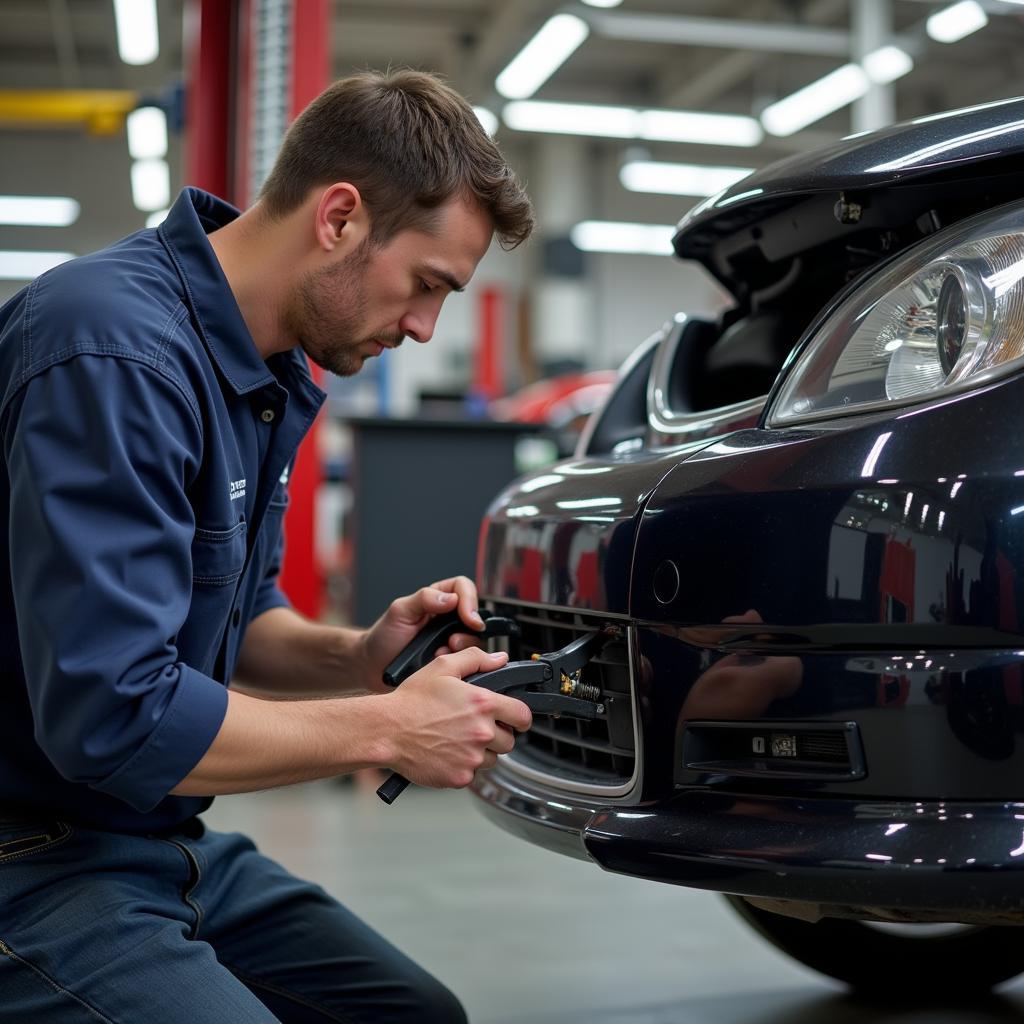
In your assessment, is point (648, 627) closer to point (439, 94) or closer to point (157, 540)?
point (157, 540)

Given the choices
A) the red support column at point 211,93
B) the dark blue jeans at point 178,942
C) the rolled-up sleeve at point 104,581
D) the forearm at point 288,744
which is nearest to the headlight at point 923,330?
the forearm at point 288,744

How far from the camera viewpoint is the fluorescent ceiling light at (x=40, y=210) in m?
16.4

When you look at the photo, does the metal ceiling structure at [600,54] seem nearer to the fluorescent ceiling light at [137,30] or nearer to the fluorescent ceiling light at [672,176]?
the fluorescent ceiling light at [137,30]

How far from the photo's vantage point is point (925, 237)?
4.30 ft

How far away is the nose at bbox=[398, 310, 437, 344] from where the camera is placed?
1.42 m

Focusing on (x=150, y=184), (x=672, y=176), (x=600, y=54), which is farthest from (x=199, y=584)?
(x=150, y=184)

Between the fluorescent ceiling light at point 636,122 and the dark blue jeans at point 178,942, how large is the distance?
35.6 feet

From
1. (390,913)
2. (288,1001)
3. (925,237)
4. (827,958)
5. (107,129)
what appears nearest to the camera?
(925,237)

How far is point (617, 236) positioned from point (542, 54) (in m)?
5.91

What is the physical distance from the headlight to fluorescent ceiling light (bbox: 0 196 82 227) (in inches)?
657

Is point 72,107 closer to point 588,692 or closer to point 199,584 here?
point 199,584

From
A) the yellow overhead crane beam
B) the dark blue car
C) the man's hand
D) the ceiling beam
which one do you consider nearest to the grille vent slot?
the dark blue car

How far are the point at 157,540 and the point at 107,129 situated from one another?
650 cm

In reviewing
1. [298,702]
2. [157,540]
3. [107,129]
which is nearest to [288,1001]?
[298,702]
